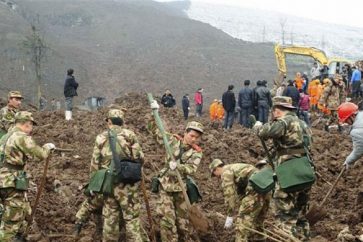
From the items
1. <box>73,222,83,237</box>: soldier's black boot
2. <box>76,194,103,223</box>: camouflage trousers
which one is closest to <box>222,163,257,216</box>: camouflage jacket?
<box>76,194,103,223</box>: camouflage trousers

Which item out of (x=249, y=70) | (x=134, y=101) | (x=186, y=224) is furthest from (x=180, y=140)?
(x=249, y=70)

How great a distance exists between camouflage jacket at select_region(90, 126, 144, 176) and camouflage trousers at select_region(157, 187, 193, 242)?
2.02ft

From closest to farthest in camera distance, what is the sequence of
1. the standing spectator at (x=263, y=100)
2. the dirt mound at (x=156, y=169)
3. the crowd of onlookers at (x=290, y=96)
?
1. the dirt mound at (x=156, y=169)
2. the standing spectator at (x=263, y=100)
3. the crowd of onlookers at (x=290, y=96)

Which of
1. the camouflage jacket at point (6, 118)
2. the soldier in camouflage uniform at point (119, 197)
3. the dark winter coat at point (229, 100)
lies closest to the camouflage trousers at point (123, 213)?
the soldier in camouflage uniform at point (119, 197)

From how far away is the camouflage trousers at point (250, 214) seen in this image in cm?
579

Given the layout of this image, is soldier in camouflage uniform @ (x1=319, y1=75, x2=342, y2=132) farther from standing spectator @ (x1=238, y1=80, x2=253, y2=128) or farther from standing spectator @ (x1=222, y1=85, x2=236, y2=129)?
standing spectator @ (x1=222, y1=85, x2=236, y2=129)

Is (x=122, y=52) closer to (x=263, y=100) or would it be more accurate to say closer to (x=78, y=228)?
(x=263, y=100)

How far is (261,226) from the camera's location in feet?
19.5

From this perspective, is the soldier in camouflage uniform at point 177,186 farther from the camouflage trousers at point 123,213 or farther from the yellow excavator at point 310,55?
the yellow excavator at point 310,55

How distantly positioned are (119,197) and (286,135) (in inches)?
85.3

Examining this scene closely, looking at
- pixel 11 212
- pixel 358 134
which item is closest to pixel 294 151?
pixel 358 134

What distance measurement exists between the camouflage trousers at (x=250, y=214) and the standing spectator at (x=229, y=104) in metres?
8.95

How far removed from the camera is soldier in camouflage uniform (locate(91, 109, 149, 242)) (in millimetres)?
5941

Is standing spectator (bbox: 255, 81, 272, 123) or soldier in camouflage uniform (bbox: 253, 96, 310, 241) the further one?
standing spectator (bbox: 255, 81, 272, 123)
